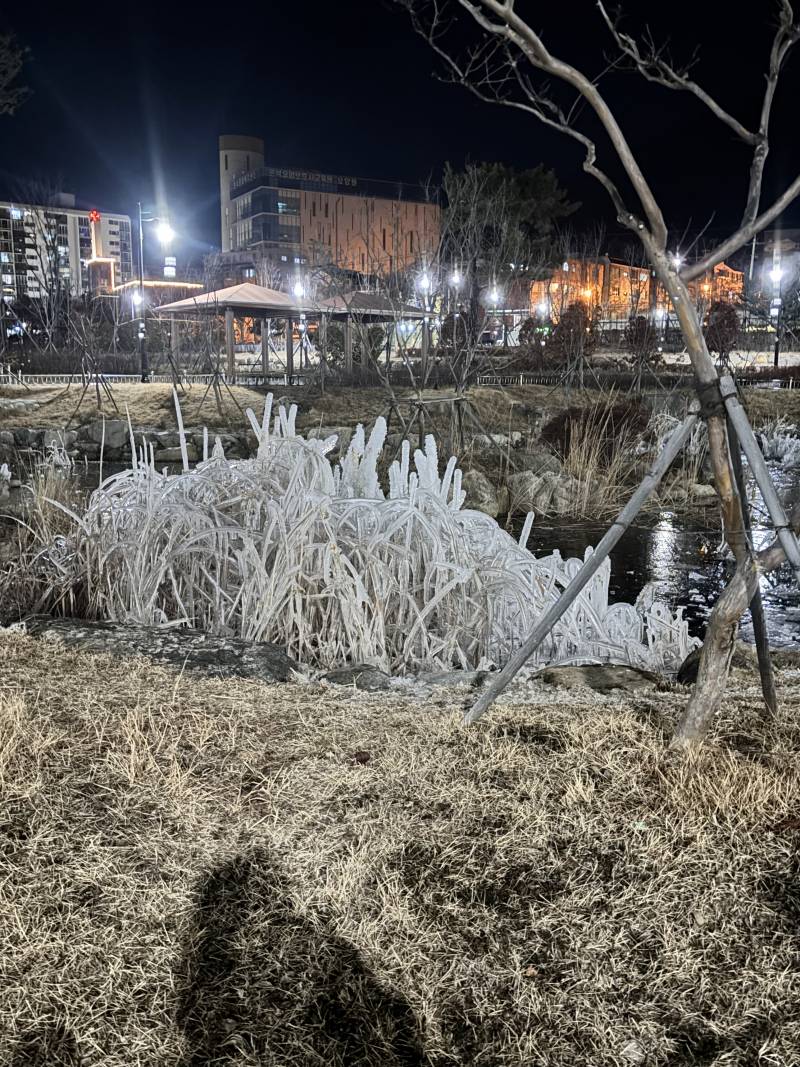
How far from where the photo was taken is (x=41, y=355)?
934 inches

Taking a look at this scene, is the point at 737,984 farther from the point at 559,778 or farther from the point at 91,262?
the point at 91,262

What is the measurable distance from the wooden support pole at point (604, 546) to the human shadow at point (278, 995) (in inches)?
46.6

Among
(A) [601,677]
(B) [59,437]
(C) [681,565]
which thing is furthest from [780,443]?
(A) [601,677]

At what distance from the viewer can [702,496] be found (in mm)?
11438

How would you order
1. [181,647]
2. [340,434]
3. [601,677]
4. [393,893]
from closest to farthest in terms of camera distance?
1. [393,893]
2. [601,677]
3. [181,647]
4. [340,434]

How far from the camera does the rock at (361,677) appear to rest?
374 centimetres

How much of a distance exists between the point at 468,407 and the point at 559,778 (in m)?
10.9

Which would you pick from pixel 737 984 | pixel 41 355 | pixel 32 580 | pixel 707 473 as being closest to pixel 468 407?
pixel 707 473

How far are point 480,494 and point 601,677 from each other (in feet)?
23.5

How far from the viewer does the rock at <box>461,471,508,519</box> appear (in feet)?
35.2

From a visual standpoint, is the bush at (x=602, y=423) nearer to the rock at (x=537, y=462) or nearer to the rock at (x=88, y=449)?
the rock at (x=537, y=462)

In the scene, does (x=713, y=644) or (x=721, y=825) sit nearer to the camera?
(x=721, y=825)

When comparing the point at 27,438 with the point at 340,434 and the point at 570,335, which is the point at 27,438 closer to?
the point at 340,434

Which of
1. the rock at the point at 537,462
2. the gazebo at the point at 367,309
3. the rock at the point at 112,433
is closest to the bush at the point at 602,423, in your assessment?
the rock at the point at 537,462
